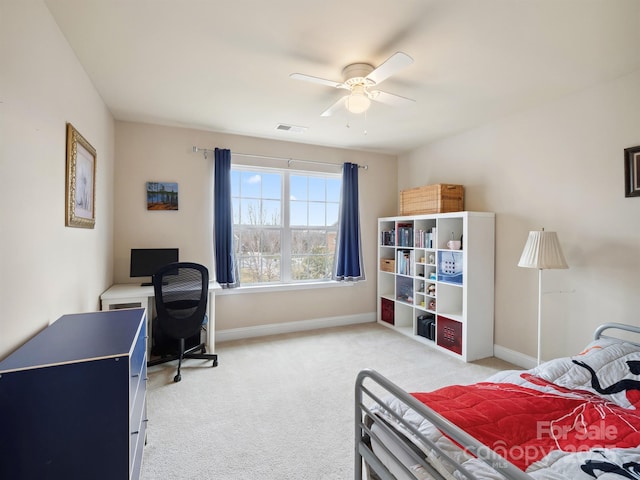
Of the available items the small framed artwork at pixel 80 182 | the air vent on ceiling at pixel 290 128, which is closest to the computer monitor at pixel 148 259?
the small framed artwork at pixel 80 182

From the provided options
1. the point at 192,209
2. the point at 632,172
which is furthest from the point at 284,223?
the point at 632,172

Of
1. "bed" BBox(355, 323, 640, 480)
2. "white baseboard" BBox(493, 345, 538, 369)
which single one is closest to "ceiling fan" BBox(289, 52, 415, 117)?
"bed" BBox(355, 323, 640, 480)

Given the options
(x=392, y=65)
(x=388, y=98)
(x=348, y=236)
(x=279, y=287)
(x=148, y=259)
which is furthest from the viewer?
(x=348, y=236)

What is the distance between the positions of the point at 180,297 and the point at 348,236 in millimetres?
2385

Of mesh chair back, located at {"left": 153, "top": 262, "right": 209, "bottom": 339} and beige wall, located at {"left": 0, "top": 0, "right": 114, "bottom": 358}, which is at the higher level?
beige wall, located at {"left": 0, "top": 0, "right": 114, "bottom": 358}

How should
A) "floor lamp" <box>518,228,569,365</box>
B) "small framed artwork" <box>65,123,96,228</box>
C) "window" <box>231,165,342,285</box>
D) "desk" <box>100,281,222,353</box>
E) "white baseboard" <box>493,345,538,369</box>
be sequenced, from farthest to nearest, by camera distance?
"window" <box>231,165,342,285</box> < "white baseboard" <box>493,345,538,369</box> < "desk" <box>100,281,222,353</box> < "floor lamp" <box>518,228,569,365</box> < "small framed artwork" <box>65,123,96,228</box>

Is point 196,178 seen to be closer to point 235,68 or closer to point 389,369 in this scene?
point 235,68

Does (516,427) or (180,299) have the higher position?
(180,299)

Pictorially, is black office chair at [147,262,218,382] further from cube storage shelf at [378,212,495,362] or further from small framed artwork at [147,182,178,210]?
cube storage shelf at [378,212,495,362]

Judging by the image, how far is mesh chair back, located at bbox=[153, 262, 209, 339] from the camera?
2879 mm

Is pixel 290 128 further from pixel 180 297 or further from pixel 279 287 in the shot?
pixel 180 297

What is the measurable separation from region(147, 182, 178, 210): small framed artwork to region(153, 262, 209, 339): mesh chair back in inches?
43.9

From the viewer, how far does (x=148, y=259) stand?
3.43 meters

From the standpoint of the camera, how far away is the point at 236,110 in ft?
10.6
